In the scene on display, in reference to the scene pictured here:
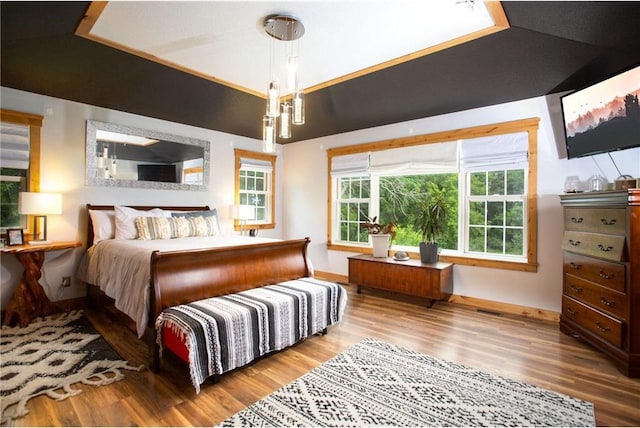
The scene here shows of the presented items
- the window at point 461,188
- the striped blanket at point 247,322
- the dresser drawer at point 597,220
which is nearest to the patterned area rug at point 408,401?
the striped blanket at point 247,322

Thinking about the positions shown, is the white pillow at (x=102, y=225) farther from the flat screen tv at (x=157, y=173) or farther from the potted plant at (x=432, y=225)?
the potted plant at (x=432, y=225)

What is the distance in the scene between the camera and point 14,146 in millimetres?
3377

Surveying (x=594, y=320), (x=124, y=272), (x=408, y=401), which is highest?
(x=124, y=272)

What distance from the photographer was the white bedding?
243 cm

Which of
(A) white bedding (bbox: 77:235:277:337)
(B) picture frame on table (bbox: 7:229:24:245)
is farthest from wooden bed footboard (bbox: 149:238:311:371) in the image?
(B) picture frame on table (bbox: 7:229:24:245)

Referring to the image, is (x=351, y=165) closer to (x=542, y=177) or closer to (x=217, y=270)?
(x=542, y=177)

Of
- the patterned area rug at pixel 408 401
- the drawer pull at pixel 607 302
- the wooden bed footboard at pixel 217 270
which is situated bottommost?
the patterned area rug at pixel 408 401

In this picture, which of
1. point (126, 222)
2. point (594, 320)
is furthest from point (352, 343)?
point (126, 222)

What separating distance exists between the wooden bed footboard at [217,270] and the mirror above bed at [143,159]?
2.26m

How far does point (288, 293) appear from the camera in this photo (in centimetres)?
280

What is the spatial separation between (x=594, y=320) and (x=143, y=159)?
523 centimetres

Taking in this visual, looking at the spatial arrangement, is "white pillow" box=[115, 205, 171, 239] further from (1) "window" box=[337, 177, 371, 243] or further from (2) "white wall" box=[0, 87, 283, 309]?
(1) "window" box=[337, 177, 371, 243]

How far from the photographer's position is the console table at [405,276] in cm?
381

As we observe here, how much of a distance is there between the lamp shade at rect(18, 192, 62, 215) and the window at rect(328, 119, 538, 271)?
3.65m
